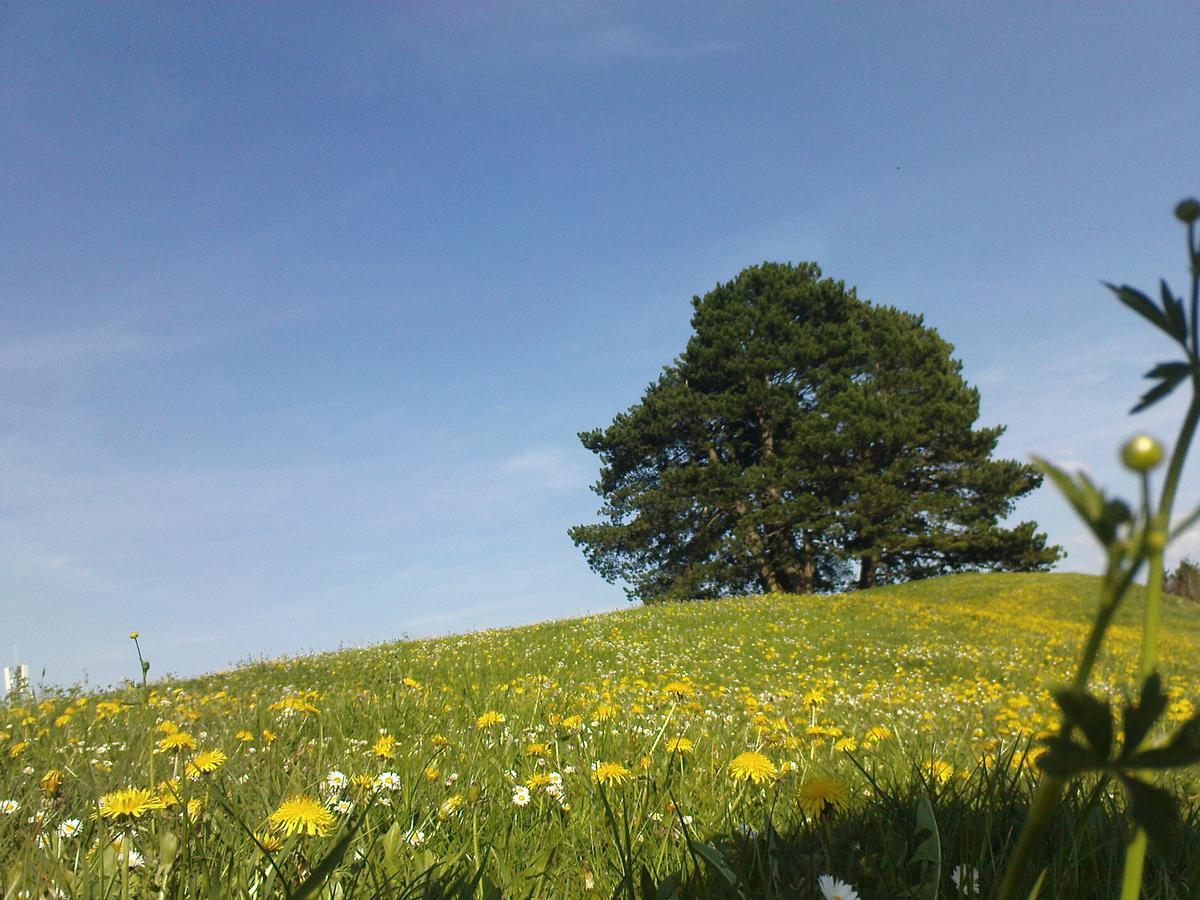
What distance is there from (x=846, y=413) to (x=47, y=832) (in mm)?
28195

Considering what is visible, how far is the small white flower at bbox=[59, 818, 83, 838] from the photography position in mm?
1924

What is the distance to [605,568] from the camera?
102ft

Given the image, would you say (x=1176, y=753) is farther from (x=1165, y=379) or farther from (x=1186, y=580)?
(x=1186, y=580)

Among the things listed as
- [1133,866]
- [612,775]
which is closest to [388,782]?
[612,775]

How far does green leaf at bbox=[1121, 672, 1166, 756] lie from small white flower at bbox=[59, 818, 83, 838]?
215 centimetres

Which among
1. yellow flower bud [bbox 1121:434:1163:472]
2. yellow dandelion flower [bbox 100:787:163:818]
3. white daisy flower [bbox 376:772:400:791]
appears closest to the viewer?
yellow flower bud [bbox 1121:434:1163:472]

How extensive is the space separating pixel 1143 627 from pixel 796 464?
95.9 feet

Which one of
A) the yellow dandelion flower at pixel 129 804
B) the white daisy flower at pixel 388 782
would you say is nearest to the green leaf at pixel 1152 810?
the yellow dandelion flower at pixel 129 804

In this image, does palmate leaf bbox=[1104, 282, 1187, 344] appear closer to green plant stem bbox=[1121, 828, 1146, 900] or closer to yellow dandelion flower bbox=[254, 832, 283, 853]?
green plant stem bbox=[1121, 828, 1146, 900]

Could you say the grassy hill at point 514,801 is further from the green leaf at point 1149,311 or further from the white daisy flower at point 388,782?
the green leaf at point 1149,311

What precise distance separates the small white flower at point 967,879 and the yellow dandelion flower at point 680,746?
1054mm

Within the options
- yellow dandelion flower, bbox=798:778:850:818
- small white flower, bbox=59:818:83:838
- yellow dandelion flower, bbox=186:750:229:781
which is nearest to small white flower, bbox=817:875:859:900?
yellow dandelion flower, bbox=798:778:850:818

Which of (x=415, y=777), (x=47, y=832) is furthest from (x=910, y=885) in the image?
(x=47, y=832)

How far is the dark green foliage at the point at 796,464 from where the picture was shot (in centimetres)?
2898
